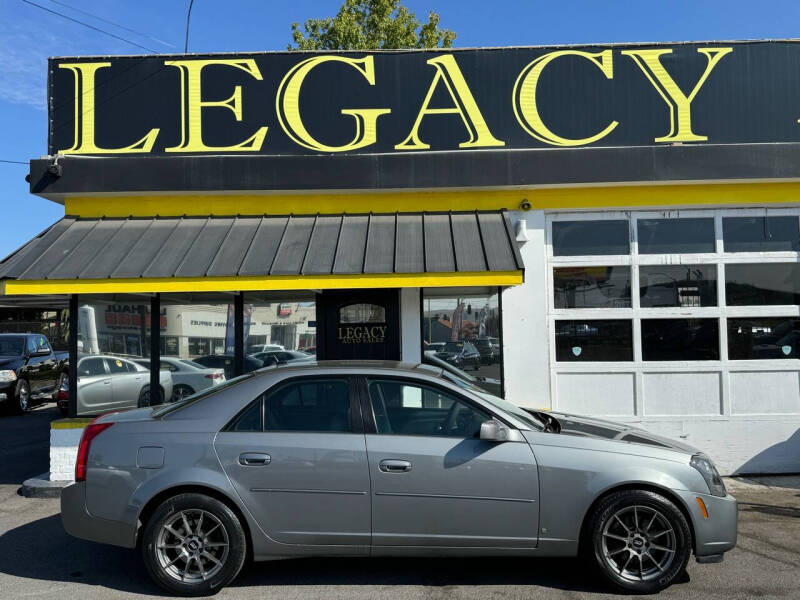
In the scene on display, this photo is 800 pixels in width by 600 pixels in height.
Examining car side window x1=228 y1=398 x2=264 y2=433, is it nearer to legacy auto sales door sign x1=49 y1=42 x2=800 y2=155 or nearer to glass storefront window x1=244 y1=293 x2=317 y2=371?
Answer: glass storefront window x1=244 y1=293 x2=317 y2=371

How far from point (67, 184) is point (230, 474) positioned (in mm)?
5402

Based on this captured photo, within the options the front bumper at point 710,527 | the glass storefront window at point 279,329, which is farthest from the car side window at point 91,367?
the front bumper at point 710,527

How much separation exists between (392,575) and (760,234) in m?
6.33

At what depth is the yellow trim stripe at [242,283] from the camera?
691cm

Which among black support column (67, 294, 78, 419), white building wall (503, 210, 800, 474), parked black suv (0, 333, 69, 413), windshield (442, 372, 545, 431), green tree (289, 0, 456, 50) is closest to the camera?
windshield (442, 372, 545, 431)

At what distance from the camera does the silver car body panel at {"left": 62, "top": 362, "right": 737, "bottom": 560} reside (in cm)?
436

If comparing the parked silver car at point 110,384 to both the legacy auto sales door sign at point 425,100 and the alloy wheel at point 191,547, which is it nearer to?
the legacy auto sales door sign at point 425,100

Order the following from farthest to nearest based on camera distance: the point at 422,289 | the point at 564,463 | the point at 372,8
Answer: the point at 372,8
the point at 422,289
the point at 564,463

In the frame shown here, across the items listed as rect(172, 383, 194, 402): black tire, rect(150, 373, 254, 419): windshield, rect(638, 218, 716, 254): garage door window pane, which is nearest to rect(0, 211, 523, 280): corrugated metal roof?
rect(172, 383, 194, 402): black tire

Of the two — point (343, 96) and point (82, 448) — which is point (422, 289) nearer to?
point (343, 96)

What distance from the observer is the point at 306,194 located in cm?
830

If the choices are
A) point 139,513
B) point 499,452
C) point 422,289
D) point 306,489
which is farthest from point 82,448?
point 422,289

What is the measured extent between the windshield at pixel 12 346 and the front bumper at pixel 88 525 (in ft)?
37.7

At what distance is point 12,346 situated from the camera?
14.5 meters
